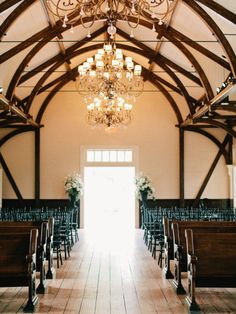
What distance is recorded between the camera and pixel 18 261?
562cm

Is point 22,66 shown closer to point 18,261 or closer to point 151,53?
point 151,53

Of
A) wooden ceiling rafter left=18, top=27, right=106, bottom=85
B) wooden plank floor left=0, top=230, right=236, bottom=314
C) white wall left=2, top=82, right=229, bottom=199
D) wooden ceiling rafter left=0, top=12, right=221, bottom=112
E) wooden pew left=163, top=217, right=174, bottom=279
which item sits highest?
wooden ceiling rafter left=18, top=27, right=106, bottom=85

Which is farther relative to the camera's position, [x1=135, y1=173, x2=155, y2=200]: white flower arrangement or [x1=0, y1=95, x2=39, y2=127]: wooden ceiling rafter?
[x1=135, y1=173, x2=155, y2=200]: white flower arrangement

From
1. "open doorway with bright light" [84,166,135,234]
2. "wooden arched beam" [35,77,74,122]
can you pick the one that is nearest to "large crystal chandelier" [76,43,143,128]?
"wooden arched beam" [35,77,74,122]

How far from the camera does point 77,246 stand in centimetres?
1163

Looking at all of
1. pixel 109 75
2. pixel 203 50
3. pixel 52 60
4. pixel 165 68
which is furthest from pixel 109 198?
pixel 109 75

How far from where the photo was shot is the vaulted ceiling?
9.66 meters

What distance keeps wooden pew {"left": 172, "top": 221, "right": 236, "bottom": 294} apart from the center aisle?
0.19 meters

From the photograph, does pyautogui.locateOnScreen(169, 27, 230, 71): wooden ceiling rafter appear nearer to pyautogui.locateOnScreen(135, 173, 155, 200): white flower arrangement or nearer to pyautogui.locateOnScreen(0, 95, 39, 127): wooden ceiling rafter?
pyautogui.locateOnScreen(0, 95, 39, 127): wooden ceiling rafter

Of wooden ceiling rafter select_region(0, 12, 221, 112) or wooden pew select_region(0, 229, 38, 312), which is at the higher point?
wooden ceiling rafter select_region(0, 12, 221, 112)

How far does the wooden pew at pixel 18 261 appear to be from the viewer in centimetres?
550

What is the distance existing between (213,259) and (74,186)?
427 inches

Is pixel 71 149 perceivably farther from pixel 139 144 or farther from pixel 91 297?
pixel 91 297

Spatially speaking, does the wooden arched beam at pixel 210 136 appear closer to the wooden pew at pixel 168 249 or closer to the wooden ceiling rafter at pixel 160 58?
the wooden ceiling rafter at pixel 160 58
